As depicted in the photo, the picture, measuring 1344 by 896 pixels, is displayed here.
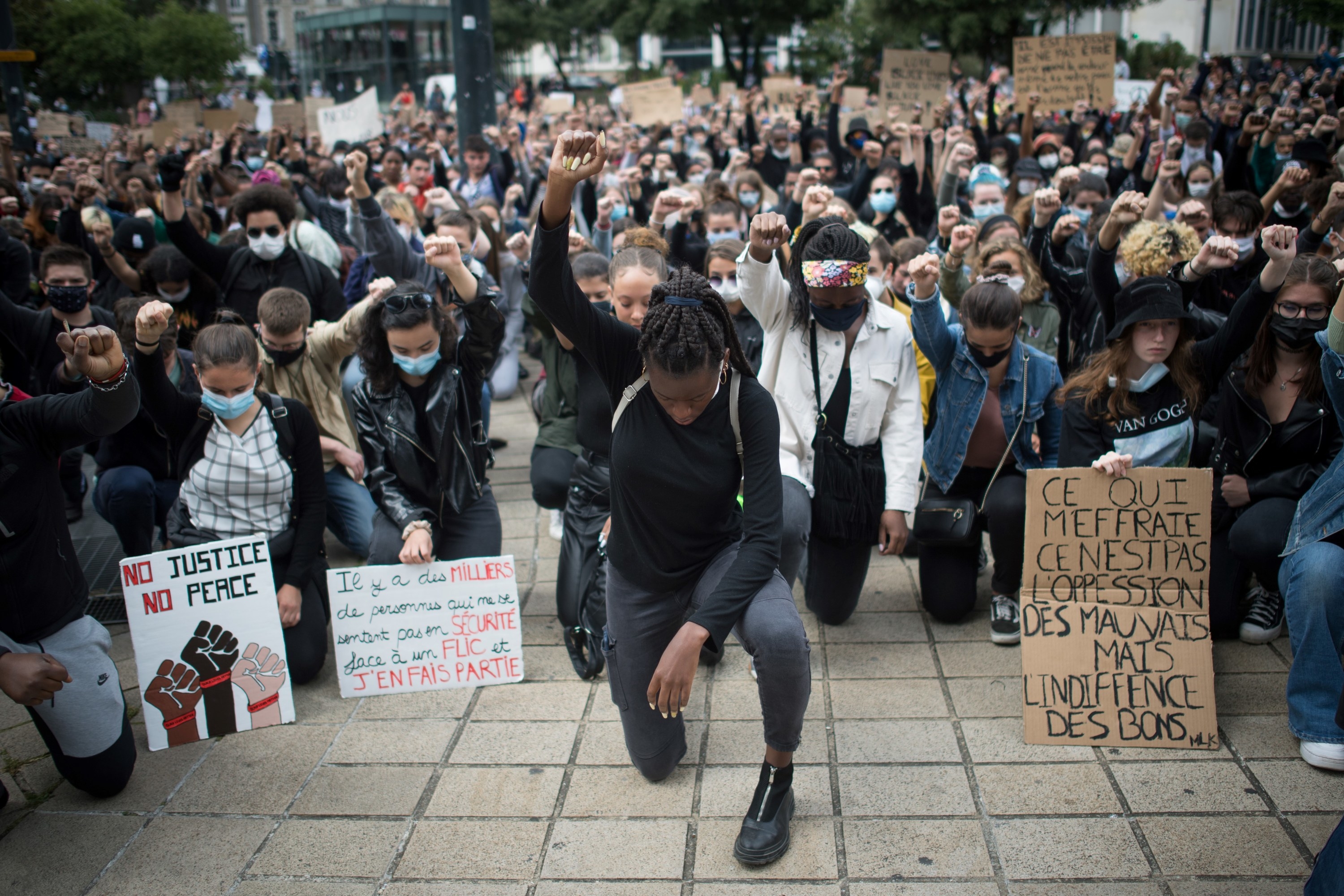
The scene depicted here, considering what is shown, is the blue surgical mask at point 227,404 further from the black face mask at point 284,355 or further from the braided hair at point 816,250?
the braided hair at point 816,250

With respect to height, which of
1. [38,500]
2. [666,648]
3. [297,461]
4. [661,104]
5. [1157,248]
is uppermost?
[661,104]

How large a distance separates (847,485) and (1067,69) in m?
8.89

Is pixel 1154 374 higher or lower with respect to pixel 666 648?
higher

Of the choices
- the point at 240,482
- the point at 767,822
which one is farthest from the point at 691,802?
the point at 240,482

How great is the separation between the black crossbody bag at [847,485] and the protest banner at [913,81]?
8.67m

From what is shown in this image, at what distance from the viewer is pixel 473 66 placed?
1071 centimetres

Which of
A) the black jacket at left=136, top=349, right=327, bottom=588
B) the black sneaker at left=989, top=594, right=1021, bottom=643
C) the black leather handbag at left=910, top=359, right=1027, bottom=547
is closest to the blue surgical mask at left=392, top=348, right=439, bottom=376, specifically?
the black jacket at left=136, top=349, right=327, bottom=588

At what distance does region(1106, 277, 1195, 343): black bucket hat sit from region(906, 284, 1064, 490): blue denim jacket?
39cm

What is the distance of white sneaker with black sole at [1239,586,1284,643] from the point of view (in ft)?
13.8

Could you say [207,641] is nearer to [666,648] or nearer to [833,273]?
[666,648]

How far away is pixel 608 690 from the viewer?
13.4 feet

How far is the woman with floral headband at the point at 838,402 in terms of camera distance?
156 inches

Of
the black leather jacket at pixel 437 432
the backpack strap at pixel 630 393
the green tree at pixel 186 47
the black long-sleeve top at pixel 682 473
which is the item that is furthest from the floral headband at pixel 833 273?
the green tree at pixel 186 47

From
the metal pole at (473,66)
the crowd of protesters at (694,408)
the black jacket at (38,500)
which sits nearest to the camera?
the crowd of protesters at (694,408)
